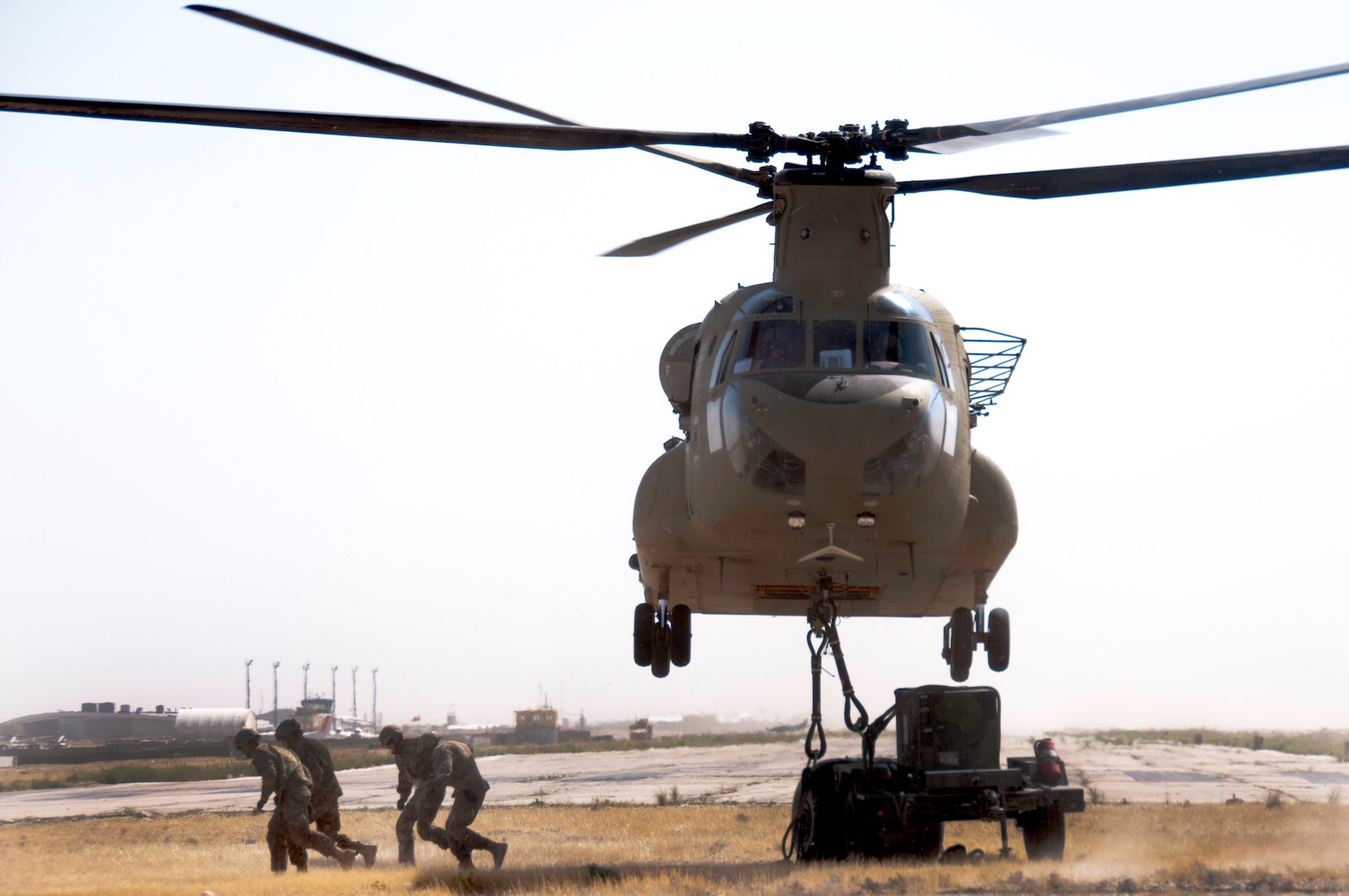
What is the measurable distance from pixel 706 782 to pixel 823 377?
17.0 meters

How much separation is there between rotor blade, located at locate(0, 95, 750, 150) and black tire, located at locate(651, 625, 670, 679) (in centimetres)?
607

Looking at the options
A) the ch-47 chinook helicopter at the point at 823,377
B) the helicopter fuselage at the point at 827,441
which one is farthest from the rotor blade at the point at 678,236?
the helicopter fuselage at the point at 827,441

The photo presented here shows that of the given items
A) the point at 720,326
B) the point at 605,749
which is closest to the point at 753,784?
the point at 720,326

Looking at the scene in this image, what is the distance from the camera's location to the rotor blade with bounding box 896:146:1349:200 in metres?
9.26

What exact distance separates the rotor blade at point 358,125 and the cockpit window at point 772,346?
1968 mm

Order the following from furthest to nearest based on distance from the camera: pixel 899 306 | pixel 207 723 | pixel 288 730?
1. pixel 207 723
2. pixel 288 730
3. pixel 899 306

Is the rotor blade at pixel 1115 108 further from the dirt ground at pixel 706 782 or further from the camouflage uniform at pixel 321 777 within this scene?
the dirt ground at pixel 706 782

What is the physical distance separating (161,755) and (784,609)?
2132 inches

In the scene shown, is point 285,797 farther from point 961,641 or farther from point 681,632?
point 961,641

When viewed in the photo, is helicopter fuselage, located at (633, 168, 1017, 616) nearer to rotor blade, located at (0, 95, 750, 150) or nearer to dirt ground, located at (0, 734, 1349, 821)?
rotor blade, located at (0, 95, 750, 150)

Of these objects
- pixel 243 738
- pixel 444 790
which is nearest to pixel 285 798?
pixel 243 738

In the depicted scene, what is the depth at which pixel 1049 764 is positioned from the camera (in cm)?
1066

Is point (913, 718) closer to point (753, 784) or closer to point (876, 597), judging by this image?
point (876, 597)

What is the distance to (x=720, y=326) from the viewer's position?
11.8 metres
